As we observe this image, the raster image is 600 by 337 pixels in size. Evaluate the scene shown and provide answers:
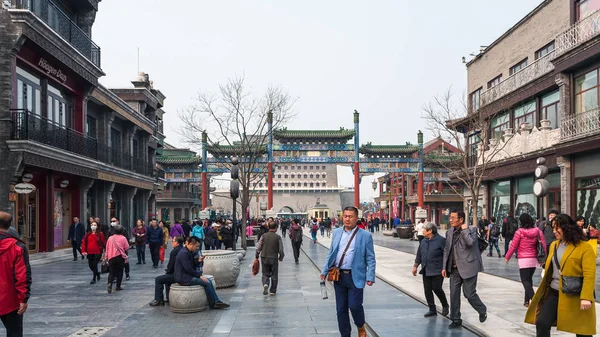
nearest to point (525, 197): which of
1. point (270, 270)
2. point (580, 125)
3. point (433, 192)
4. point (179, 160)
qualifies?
point (580, 125)

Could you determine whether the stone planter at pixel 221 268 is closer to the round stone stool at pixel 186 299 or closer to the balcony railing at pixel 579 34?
the round stone stool at pixel 186 299

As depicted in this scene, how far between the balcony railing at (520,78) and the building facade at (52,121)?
18.9 metres

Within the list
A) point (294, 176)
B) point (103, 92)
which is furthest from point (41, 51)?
point (294, 176)

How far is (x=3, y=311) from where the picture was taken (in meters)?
5.57

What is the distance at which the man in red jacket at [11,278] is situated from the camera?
5.59 m

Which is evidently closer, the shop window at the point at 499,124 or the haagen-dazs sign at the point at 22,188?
the haagen-dazs sign at the point at 22,188

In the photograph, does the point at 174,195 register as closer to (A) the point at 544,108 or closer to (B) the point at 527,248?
(A) the point at 544,108

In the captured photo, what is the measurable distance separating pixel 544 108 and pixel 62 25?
20559 mm

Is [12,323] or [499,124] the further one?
[499,124]

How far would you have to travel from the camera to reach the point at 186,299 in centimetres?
984

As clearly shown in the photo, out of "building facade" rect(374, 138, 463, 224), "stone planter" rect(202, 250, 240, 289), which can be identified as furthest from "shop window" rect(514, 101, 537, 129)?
"building facade" rect(374, 138, 463, 224)

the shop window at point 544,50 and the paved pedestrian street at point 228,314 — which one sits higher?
the shop window at point 544,50

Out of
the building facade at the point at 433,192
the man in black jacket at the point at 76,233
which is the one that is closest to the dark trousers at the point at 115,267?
the man in black jacket at the point at 76,233

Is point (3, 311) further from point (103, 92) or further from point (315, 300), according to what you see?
point (103, 92)
